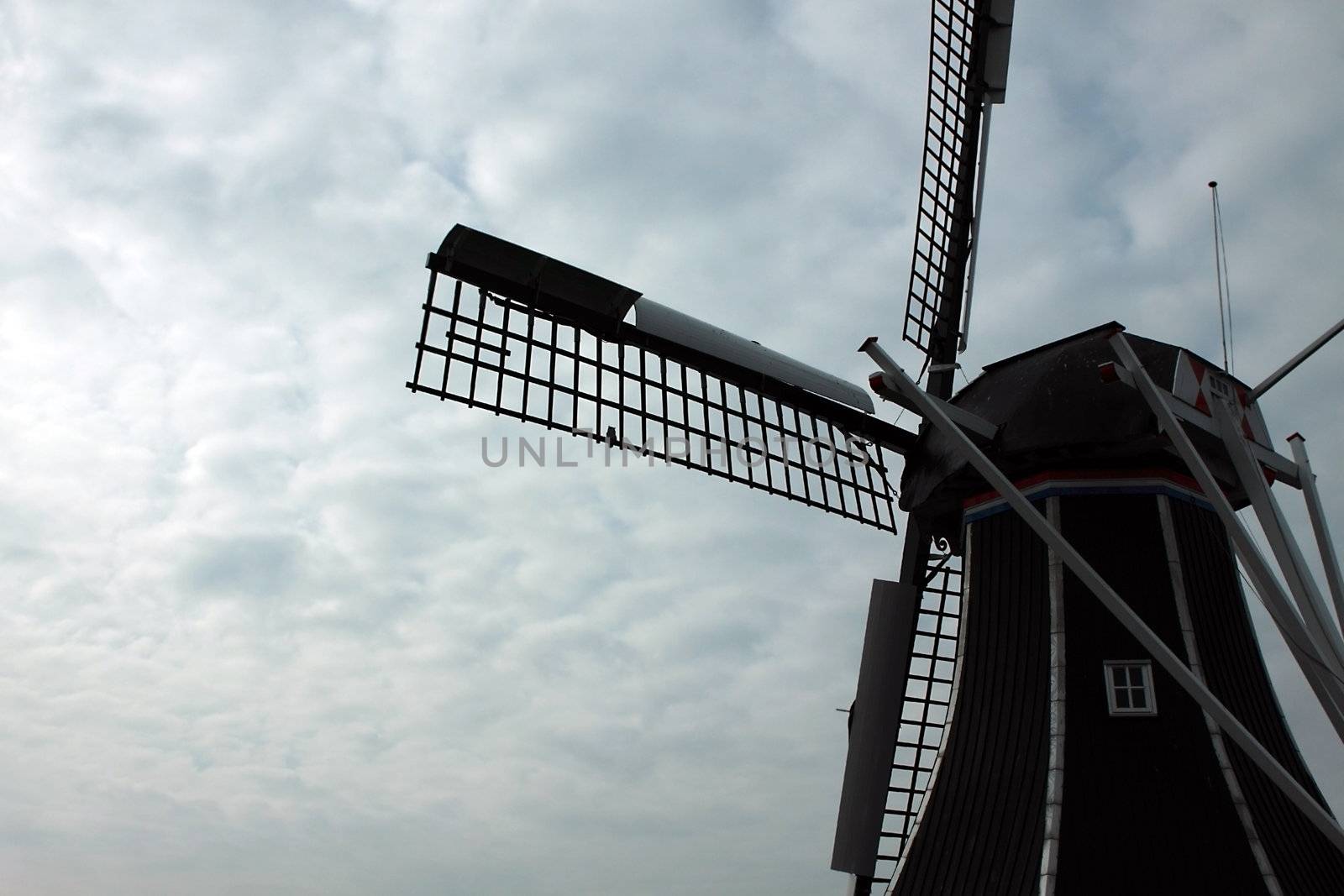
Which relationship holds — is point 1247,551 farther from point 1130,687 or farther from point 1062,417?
point 1062,417

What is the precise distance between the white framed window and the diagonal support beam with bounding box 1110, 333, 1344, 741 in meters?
1.13

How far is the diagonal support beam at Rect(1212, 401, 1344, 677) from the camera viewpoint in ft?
31.1

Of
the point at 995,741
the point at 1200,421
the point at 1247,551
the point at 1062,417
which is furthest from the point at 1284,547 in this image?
the point at 995,741

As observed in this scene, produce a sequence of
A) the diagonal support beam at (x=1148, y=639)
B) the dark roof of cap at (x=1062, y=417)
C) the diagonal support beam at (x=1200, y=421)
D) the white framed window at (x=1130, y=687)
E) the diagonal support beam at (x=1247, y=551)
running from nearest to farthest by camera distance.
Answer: the diagonal support beam at (x=1148, y=639)
the diagonal support beam at (x=1247, y=551)
the diagonal support beam at (x=1200, y=421)
the white framed window at (x=1130, y=687)
the dark roof of cap at (x=1062, y=417)

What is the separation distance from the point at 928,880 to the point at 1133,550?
3.29 meters

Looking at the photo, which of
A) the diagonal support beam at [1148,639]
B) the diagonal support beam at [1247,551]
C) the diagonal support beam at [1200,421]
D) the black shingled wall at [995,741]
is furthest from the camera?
the black shingled wall at [995,741]

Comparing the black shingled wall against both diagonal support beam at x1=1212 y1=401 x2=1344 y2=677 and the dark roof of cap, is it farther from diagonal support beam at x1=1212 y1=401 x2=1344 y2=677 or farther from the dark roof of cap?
diagonal support beam at x1=1212 y1=401 x2=1344 y2=677

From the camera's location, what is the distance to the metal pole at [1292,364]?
10.4 metres

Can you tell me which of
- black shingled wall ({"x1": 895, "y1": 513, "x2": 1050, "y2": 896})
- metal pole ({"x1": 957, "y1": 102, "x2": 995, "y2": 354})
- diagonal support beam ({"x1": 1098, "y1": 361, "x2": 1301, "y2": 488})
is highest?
metal pole ({"x1": 957, "y1": 102, "x2": 995, "y2": 354})

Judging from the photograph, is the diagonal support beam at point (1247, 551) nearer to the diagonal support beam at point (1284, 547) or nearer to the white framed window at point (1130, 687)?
the diagonal support beam at point (1284, 547)

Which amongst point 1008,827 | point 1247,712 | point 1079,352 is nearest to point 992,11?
point 1079,352

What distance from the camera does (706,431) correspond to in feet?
42.2

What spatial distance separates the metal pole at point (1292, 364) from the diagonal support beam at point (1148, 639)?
296cm

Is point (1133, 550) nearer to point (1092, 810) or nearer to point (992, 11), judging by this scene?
point (1092, 810)
